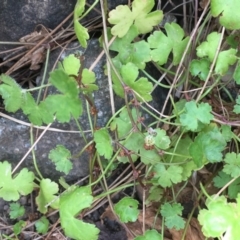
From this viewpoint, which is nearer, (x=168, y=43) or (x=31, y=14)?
(x=168, y=43)

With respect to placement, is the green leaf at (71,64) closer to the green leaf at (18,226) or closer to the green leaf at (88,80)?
the green leaf at (88,80)

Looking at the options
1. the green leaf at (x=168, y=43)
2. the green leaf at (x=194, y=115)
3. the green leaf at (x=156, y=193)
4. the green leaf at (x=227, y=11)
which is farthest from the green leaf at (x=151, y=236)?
the green leaf at (x=227, y=11)

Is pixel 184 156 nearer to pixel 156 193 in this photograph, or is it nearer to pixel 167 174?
pixel 167 174

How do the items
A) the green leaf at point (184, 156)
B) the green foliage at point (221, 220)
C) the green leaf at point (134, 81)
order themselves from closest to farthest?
the green foliage at point (221, 220) < the green leaf at point (134, 81) < the green leaf at point (184, 156)

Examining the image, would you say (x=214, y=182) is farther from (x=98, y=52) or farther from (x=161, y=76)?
(x=98, y=52)

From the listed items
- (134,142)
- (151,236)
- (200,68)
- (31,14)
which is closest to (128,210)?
(151,236)
